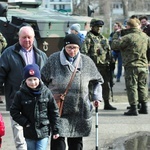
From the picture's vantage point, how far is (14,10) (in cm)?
1514

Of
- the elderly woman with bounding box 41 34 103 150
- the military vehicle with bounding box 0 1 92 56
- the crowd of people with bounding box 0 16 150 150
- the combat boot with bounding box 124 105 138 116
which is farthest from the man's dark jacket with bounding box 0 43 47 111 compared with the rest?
the military vehicle with bounding box 0 1 92 56

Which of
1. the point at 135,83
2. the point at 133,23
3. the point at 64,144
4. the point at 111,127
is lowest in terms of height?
the point at 111,127

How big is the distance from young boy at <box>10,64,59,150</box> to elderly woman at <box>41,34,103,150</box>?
34cm

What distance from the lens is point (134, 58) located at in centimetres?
1074

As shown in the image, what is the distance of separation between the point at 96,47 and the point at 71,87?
4279 mm

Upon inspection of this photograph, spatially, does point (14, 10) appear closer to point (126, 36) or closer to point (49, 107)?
point (126, 36)

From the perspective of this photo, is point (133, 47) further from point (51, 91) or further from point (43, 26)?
point (51, 91)

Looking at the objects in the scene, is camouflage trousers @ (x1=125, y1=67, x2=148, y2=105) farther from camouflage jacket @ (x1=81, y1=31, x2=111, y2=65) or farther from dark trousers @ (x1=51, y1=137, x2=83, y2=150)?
dark trousers @ (x1=51, y1=137, x2=83, y2=150)

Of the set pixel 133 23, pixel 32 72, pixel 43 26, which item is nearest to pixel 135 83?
pixel 133 23

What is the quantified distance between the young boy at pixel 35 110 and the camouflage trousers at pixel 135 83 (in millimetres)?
4604

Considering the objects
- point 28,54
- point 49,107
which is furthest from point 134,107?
point 49,107

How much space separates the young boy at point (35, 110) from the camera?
6230mm

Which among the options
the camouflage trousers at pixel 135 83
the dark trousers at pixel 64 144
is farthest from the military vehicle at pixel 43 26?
the dark trousers at pixel 64 144

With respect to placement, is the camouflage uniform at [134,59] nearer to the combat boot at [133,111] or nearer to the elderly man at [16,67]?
the combat boot at [133,111]
